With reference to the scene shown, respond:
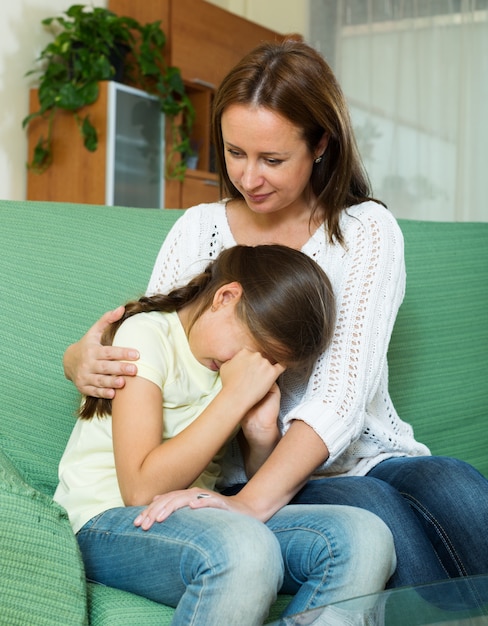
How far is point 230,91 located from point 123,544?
0.67 metres

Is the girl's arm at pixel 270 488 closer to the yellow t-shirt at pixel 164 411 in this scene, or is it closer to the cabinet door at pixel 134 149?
the yellow t-shirt at pixel 164 411

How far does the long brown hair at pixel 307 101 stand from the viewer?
1.29 metres

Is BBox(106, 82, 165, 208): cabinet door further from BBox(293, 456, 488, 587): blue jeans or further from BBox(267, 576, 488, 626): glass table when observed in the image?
BBox(267, 576, 488, 626): glass table

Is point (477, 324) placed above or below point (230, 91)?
below

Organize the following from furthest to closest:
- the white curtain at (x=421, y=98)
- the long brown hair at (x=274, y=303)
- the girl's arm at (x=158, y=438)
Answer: the white curtain at (x=421, y=98), the long brown hair at (x=274, y=303), the girl's arm at (x=158, y=438)

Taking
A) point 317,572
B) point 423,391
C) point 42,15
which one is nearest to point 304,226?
point 423,391

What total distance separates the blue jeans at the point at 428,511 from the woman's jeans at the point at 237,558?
0.36 ft

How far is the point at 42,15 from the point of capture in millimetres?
3734

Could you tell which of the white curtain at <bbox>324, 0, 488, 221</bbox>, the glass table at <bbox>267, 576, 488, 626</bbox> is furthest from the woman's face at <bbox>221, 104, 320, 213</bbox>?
the white curtain at <bbox>324, 0, 488, 221</bbox>

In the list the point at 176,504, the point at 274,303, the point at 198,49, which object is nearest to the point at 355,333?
the point at 274,303

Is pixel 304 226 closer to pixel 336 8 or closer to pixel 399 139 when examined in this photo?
pixel 399 139

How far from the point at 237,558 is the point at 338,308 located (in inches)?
20.0

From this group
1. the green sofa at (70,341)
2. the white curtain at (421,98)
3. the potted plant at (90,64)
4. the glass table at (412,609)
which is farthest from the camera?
the white curtain at (421,98)

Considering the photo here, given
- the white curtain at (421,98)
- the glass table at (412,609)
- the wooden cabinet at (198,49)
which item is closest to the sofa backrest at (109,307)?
the glass table at (412,609)
